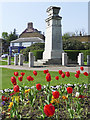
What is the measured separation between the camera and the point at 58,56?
1833cm

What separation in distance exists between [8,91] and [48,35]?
47.2 feet

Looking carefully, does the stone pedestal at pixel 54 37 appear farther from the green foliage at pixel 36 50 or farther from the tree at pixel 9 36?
the tree at pixel 9 36

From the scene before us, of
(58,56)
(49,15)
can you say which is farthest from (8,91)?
(49,15)

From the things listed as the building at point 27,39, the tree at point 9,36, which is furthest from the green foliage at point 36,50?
the tree at point 9,36

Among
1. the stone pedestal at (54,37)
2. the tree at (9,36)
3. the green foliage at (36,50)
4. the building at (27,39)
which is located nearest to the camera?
the stone pedestal at (54,37)

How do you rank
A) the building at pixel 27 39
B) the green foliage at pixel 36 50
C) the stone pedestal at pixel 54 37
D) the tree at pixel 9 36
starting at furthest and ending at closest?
the tree at pixel 9 36, the building at pixel 27 39, the green foliage at pixel 36 50, the stone pedestal at pixel 54 37

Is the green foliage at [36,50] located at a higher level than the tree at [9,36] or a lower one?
lower

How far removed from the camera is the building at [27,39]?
53.7 meters

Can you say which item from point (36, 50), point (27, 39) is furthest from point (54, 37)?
point (27, 39)

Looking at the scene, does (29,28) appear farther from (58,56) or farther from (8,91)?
(8,91)

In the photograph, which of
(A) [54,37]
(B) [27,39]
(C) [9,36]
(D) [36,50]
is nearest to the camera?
(A) [54,37]

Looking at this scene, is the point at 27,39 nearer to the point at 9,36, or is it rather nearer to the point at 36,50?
the point at 9,36

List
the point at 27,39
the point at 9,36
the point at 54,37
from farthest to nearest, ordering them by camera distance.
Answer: the point at 9,36, the point at 27,39, the point at 54,37

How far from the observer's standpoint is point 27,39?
5622cm
